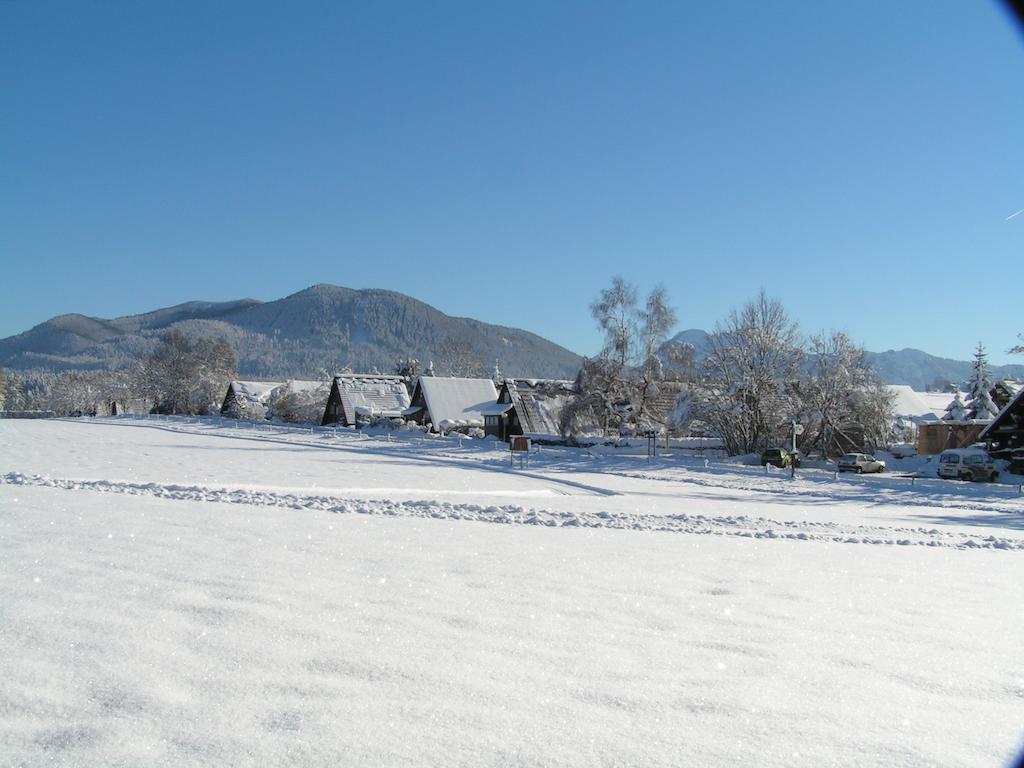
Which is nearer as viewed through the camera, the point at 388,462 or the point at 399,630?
the point at 399,630

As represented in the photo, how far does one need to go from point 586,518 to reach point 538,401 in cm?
4446

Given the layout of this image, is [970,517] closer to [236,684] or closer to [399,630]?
[399,630]

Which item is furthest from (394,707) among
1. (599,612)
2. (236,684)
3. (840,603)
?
(840,603)

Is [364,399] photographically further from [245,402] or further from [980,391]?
[980,391]

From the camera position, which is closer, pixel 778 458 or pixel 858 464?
pixel 858 464

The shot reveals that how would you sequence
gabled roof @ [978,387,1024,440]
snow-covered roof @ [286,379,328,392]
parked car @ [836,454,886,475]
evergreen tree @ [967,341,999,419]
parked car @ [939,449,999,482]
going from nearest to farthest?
parked car @ [939,449,999,482]
gabled roof @ [978,387,1024,440]
parked car @ [836,454,886,475]
evergreen tree @ [967,341,999,419]
snow-covered roof @ [286,379,328,392]

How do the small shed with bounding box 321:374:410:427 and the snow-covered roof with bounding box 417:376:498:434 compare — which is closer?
the snow-covered roof with bounding box 417:376:498:434

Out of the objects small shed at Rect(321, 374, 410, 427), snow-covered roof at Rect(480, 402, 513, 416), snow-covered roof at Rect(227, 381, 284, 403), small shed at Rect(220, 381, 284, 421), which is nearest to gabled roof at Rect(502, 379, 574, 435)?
snow-covered roof at Rect(480, 402, 513, 416)

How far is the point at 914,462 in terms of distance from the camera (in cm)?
4534

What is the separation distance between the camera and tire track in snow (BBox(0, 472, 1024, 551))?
14.4 meters

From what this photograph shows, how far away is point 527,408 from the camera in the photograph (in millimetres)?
58750

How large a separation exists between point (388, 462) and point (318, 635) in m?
28.1

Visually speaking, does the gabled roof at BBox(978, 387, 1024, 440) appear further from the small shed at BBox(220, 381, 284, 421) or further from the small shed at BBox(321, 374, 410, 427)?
the small shed at BBox(220, 381, 284, 421)

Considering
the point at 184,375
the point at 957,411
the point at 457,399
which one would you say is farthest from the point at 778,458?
the point at 184,375
